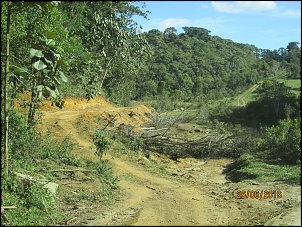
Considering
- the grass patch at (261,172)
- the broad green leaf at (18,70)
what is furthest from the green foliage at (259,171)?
the broad green leaf at (18,70)

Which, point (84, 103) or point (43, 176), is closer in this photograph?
point (43, 176)

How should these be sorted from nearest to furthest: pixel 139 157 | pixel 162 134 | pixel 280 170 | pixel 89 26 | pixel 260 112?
pixel 280 170, pixel 139 157, pixel 162 134, pixel 89 26, pixel 260 112

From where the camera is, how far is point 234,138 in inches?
603

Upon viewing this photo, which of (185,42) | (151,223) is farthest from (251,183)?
(185,42)

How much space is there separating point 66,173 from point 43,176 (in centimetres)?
117

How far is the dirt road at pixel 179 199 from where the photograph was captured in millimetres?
7035

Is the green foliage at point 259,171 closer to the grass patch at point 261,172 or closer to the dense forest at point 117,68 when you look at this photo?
the grass patch at point 261,172

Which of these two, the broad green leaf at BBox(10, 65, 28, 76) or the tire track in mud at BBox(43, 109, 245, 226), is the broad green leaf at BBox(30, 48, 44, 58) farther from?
the tire track in mud at BBox(43, 109, 245, 226)

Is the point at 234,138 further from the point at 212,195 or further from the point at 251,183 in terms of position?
the point at 212,195

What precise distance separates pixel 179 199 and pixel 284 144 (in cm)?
589
